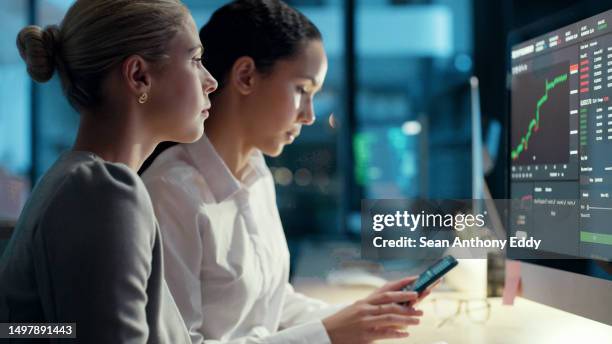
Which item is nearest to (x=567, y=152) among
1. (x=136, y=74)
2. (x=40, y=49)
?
(x=136, y=74)

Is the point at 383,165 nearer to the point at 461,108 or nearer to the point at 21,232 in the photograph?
the point at 461,108

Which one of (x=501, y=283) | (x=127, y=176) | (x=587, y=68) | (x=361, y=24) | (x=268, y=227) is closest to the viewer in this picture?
(x=127, y=176)

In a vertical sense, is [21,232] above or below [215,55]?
below

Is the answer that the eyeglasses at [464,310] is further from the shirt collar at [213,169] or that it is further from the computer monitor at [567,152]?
the shirt collar at [213,169]

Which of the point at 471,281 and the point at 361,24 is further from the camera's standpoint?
the point at 361,24

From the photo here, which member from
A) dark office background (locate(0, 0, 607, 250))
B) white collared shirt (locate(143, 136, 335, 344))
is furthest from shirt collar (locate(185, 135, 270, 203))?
dark office background (locate(0, 0, 607, 250))

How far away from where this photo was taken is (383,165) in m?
4.47

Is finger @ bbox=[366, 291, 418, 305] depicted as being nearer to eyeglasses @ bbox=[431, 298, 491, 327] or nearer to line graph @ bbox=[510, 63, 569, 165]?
eyeglasses @ bbox=[431, 298, 491, 327]

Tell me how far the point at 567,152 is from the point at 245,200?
2.09 feet

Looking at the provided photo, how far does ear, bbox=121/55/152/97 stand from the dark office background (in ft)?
10.9

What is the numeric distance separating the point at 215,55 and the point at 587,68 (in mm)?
720

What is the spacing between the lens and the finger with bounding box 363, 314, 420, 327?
1.07 meters

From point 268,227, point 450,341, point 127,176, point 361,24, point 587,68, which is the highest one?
point 361,24

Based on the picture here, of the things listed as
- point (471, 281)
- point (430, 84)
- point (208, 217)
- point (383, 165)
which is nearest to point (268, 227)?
point (208, 217)
